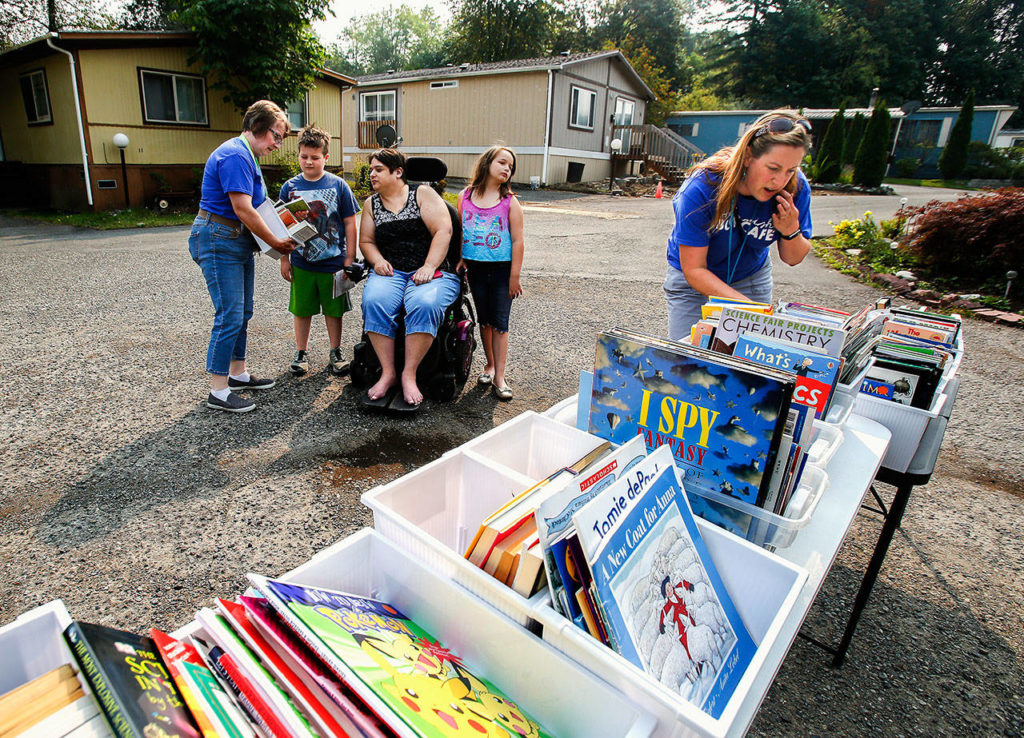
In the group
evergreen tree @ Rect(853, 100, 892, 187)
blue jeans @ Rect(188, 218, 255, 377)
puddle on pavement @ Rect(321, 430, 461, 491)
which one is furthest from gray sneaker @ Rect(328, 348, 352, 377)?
evergreen tree @ Rect(853, 100, 892, 187)

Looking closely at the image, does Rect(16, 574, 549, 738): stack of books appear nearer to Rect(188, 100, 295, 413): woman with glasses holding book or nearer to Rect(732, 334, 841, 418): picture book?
Rect(732, 334, 841, 418): picture book

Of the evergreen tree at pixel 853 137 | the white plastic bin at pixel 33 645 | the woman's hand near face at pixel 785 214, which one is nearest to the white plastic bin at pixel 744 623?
the white plastic bin at pixel 33 645

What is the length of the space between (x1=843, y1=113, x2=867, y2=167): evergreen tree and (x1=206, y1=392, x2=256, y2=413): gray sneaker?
92.7 feet

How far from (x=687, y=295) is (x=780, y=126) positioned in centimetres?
74

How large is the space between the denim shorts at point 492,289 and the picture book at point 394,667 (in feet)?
10.3

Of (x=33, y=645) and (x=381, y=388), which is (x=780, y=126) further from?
(x=381, y=388)

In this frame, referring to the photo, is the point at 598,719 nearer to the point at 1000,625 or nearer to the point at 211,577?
the point at 211,577

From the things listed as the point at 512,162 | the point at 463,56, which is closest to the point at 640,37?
the point at 463,56

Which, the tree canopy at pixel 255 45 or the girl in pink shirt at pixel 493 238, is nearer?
the girl in pink shirt at pixel 493 238

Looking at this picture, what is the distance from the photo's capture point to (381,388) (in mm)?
3840

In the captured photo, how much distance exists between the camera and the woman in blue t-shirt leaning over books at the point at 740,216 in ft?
6.95

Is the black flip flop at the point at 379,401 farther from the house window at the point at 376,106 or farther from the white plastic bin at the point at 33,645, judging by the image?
the house window at the point at 376,106

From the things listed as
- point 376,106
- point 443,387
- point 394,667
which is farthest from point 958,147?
point 394,667

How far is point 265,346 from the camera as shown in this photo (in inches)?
196
